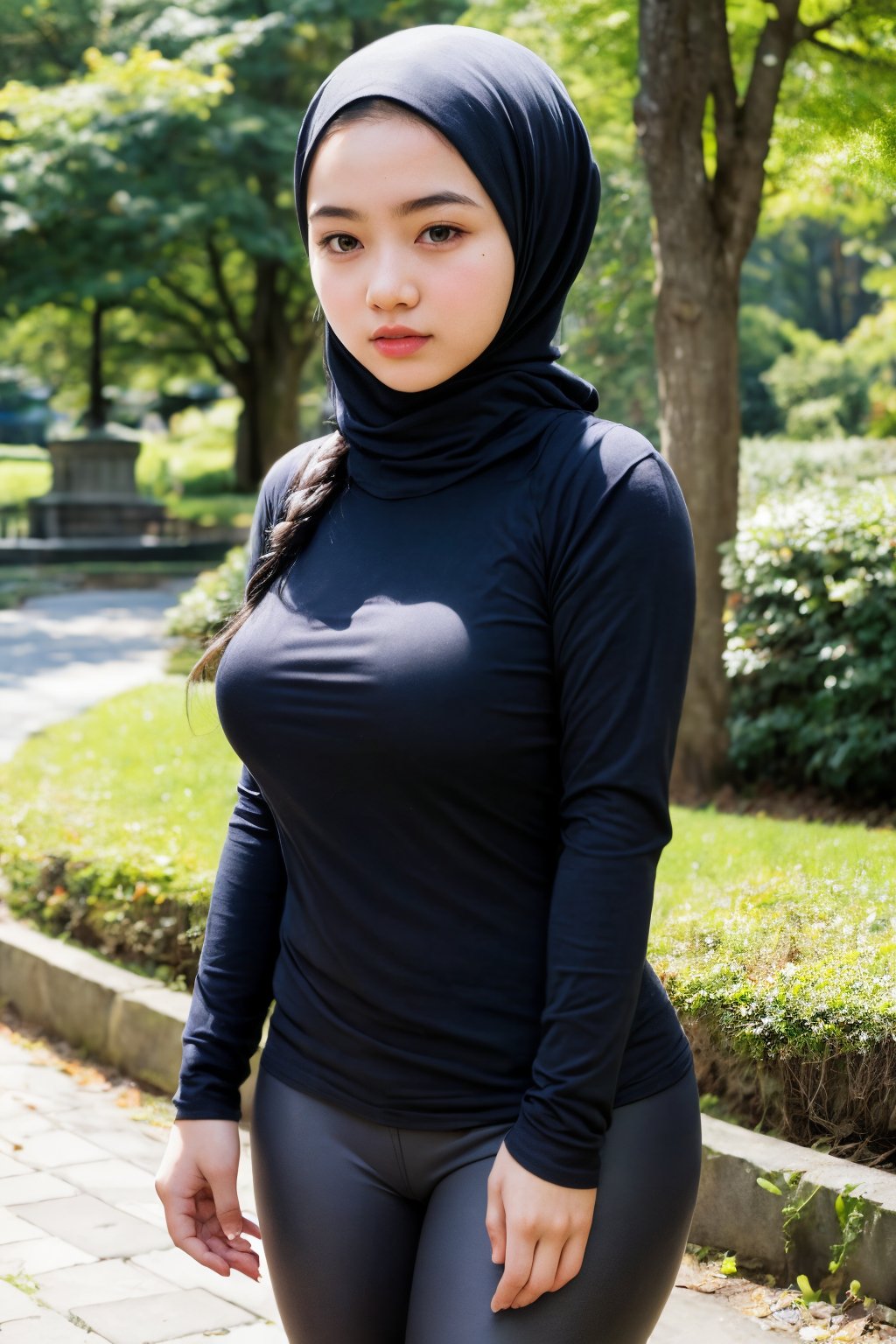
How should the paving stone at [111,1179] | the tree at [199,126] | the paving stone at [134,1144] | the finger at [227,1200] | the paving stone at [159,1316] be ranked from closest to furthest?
1. the finger at [227,1200]
2. the paving stone at [159,1316]
3. the paving stone at [111,1179]
4. the paving stone at [134,1144]
5. the tree at [199,126]

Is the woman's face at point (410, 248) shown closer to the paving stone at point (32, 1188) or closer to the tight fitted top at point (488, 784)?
the tight fitted top at point (488, 784)

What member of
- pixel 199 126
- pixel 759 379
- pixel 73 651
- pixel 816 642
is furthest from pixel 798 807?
pixel 759 379

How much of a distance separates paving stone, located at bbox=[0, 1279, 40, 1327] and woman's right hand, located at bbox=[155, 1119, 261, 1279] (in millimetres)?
1455

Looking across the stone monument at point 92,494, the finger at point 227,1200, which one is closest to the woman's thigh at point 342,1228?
the finger at point 227,1200

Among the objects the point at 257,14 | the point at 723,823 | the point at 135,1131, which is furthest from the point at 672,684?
the point at 257,14

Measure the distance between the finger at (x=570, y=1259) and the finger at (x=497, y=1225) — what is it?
6 cm

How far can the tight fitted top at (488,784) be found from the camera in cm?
149

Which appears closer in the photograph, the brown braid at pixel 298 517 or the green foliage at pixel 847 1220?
the brown braid at pixel 298 517

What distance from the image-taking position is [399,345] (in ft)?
5.38

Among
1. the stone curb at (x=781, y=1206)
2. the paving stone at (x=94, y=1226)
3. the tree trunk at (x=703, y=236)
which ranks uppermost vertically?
the tree trunk at (x=703, y=236)

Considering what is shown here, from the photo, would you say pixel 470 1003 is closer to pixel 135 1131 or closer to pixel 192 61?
pixel 135 1131

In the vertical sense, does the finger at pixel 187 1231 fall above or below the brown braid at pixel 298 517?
below

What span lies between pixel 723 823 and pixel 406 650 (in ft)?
14.9

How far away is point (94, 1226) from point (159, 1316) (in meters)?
0.49
